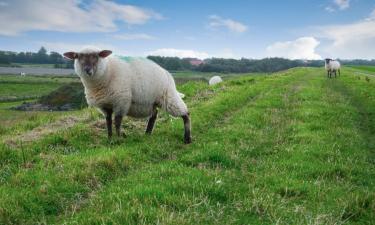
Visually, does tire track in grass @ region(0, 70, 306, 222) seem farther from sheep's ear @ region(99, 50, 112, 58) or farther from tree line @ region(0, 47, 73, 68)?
tree line @ region(0, 47, 73, 68)

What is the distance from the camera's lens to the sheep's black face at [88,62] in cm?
1134

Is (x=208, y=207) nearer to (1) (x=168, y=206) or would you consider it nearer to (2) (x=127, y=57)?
(1) (x=168, y=206)

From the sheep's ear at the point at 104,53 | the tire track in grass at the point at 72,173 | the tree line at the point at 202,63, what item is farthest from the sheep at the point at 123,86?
the tree line at the point at 202,63

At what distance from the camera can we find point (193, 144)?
11742mm

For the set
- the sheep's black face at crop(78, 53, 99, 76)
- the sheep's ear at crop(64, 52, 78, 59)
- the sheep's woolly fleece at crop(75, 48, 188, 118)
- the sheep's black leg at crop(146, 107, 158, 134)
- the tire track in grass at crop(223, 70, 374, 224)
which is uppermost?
the sheep's ear at crop(64, 52, 78, 59)

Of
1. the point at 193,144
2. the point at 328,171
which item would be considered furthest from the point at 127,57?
the point at 328,171

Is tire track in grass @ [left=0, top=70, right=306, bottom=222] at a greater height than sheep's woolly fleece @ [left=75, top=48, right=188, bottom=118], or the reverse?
sheep's woolly fleece @ [left=75, top=48, right=188, bottom=118]

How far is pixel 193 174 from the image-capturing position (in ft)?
26.6

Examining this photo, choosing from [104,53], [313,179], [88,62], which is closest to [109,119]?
[88,62]

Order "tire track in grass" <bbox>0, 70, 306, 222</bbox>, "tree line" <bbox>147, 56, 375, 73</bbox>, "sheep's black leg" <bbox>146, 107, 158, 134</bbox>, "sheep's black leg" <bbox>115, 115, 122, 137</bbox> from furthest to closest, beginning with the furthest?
"tree line" <bbox>147, 56, 375, 73</bbox>
"sheep's black leg" <bbox>146, 107, 158, 134</bbox>
"sheep's black leg" <bbox>115, 115, 122, 137</bbox>
"tire track in grass" <bbox>0, 70, 306, 222</bbox>

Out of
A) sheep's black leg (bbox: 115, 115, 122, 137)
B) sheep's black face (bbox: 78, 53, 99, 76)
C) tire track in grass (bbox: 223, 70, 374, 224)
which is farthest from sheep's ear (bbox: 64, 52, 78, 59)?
tire track in grass (bbox: 223, 70, 374, 224)

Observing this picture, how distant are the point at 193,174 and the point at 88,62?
497 centimetres

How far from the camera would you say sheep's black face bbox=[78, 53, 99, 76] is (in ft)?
37.2

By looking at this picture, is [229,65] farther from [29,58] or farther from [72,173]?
[72,173]
